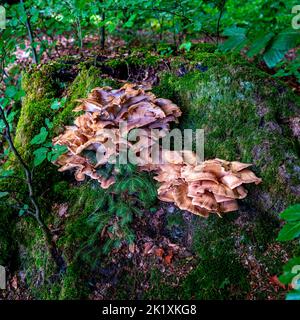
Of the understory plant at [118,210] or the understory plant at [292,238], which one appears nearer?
the understory plant at [292,238]

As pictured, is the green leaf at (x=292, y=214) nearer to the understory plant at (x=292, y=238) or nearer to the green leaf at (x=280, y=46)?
the understory plant at (x=292, y=238)

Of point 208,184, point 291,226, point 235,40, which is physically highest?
point 235,40

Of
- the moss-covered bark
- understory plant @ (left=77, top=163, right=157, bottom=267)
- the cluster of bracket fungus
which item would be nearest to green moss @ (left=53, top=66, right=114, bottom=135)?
the moss-covered bark

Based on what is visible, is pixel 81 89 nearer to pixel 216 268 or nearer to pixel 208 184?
pixel 208 184

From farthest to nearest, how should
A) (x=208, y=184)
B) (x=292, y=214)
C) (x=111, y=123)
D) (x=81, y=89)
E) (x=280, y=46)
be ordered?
(x=81, y=89), (x=111, y=123), (x=208, y=184), (x=292, y=214), (x=280, y=46)

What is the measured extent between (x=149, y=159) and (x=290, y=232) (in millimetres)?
1973

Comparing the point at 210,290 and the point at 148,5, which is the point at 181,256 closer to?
the point at 210,290

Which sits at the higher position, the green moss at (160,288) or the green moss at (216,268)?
the green moss at (216,268)

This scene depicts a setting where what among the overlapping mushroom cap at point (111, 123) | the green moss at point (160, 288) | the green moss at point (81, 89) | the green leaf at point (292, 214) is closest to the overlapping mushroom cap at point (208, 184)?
the overlapping mushroom cap at point (111, 123)

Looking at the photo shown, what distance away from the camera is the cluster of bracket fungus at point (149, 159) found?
301cm

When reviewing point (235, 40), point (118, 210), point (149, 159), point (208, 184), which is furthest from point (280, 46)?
point (118, 210)

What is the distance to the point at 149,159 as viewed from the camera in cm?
347

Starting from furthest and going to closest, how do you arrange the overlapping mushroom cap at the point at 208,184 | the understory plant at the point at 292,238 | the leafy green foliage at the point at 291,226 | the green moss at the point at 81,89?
the green moss at the point at 81,89 < the overlapping mushroom cap at the point at 208,184 < the leafy green foliage at the point at 291,226 < the understory plant at the point at 292,238

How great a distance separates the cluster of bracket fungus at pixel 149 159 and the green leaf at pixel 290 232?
1172mm
